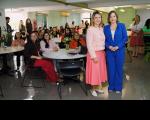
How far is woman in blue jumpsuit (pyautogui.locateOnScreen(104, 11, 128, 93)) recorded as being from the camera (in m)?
3.36

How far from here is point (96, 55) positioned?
340cm

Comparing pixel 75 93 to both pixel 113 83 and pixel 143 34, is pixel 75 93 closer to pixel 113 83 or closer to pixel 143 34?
pixel 113 83

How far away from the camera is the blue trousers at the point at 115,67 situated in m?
3.44

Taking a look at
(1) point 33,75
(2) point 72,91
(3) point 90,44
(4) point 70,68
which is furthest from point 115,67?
(1) point 33,75

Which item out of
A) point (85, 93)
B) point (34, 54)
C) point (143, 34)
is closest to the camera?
point (85, 93)

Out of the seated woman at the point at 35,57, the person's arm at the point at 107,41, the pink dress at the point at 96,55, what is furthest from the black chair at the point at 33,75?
the person's arm at the point at 107,41

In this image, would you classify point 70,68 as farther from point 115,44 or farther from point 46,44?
point 46,44

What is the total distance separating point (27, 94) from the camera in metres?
3.68

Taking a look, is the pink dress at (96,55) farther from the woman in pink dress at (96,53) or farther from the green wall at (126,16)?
the green wall at (126,16)

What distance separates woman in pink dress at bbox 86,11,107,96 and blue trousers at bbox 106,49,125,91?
0.27ft

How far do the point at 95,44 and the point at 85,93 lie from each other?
851 millimetres

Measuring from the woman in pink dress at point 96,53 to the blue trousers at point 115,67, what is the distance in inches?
3.3

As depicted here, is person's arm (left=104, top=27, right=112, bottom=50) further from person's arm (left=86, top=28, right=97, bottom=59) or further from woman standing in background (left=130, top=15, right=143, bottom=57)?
woman standing in background (left=130, top=15, right=143, bottom=57)
